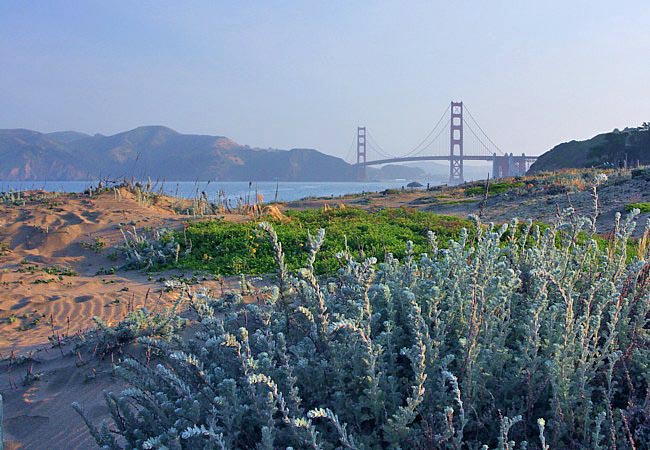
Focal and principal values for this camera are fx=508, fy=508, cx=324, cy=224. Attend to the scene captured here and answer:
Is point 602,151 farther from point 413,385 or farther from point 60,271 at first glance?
point 413,385

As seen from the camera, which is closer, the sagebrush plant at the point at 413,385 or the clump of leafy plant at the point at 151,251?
the sagebrush plant at the point at 413,385

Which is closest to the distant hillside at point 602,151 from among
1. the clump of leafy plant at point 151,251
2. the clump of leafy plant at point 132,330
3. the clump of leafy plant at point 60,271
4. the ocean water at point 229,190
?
the ocean water at point 229,190

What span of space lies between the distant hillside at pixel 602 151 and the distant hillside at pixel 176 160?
183 ft

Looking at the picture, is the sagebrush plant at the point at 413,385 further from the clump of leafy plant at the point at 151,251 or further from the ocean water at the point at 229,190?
the ocean water at the point at 229,190

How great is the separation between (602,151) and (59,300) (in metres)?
46.7

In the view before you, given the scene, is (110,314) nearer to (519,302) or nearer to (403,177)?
(519,302)

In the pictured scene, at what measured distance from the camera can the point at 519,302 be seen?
3.24 meters

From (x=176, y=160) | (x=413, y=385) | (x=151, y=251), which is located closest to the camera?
(x=413, y=385)

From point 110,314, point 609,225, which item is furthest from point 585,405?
point 609,225

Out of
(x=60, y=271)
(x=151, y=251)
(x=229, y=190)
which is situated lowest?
(x=60, y=271)

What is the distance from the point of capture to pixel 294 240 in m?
9.70

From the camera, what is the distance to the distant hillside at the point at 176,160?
9457cm

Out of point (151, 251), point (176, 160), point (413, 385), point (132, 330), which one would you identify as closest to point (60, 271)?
point (151, 251)

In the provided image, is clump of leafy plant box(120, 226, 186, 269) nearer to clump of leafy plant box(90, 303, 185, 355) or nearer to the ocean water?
the ocean water
